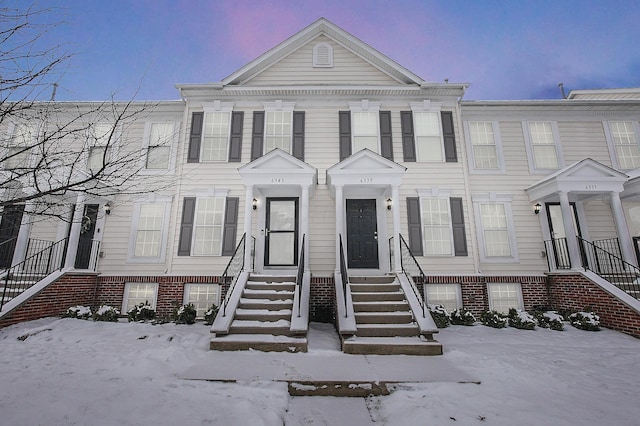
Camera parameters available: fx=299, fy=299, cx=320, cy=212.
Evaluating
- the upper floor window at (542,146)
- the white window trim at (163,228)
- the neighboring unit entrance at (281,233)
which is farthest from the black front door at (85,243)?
the upper floor window at (542,146)

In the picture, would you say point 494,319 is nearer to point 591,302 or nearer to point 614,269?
point 591,302

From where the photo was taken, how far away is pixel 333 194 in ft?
30.2

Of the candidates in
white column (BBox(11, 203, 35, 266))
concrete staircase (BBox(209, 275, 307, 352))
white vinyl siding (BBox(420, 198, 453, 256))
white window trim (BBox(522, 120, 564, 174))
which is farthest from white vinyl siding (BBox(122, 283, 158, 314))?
white window trim (BBox(522, 120, 564, 174))

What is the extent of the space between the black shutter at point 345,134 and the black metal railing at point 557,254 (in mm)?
6985

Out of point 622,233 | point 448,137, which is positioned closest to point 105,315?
point 448,137

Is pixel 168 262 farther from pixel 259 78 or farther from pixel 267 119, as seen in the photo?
pixel 259 78

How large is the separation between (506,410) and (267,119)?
9.63 metres

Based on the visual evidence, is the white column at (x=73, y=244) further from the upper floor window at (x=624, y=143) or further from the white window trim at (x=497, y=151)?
the upper floor window at (x=624, y=143)

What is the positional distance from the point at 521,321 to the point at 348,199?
5679mm

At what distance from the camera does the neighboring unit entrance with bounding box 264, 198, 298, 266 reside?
9242 mm

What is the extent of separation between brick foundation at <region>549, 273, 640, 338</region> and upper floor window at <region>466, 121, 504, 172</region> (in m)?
3.91

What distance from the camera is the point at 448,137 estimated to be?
33.1 ft

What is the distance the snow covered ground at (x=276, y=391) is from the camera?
3236 millimetres

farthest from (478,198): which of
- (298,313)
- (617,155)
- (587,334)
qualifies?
(298,313)
